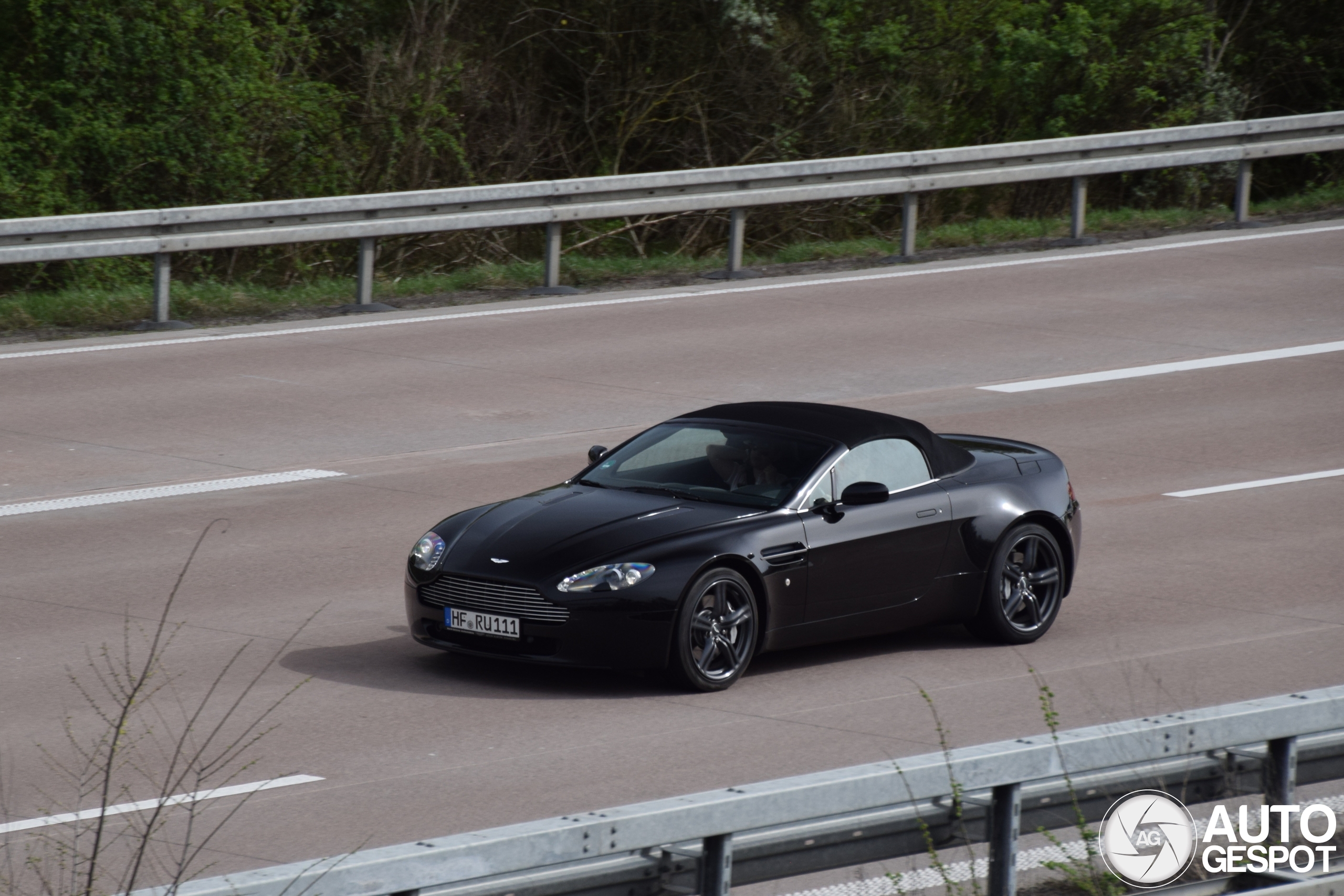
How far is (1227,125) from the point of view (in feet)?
80.5

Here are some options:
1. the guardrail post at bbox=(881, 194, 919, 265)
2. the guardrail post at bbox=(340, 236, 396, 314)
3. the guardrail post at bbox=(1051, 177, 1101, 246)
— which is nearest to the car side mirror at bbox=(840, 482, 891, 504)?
the guardrail post at bbox=(340, 236, 396, 314)

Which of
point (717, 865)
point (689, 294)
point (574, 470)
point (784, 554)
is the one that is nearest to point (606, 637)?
point (784, 554)

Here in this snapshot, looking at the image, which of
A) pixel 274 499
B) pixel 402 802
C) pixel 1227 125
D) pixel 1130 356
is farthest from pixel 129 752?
pixel 1227 125

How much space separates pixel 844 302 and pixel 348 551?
9.37 metres

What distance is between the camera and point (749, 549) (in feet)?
30.9

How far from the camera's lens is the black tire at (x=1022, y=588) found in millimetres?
10312

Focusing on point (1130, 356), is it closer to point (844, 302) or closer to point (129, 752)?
point (844, 302)

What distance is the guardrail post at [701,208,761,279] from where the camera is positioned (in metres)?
21.5

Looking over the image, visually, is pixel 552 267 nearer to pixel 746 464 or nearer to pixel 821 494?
pixel 746 464

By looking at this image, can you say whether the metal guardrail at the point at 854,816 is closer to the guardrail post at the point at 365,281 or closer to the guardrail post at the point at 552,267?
the guardrail post at the point at 365,281

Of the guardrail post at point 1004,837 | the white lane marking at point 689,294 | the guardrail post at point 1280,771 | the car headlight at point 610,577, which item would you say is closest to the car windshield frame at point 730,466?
the car headlight at point 610,577

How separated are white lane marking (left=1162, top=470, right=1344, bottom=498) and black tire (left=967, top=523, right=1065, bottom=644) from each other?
127 inches

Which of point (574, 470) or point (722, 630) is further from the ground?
point (722, 630)

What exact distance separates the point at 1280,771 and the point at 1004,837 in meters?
1.01
